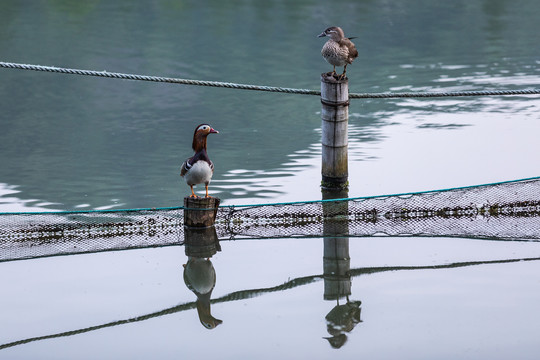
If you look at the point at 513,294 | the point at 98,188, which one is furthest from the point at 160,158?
the point at 513,294

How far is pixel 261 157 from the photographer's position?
46.9 ft

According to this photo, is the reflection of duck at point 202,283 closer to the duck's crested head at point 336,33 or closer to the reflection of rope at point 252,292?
the reflection of rope at point 252,292

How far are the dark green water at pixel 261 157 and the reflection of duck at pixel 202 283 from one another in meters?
0.09

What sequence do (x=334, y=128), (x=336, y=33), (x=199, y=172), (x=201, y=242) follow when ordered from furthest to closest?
(x=336, y=33), (x=334, y=128), (x=199, y=172), (x=201, y=242)

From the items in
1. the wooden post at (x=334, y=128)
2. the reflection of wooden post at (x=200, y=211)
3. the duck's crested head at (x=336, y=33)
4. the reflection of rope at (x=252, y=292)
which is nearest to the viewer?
the reflection of rope at (x=252, y=292)

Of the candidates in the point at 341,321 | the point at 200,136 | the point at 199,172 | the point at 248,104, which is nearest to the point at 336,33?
the point at 200,136

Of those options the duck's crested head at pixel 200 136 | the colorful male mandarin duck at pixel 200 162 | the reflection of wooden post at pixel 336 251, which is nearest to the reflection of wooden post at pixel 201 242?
the colorful male mandarin duck at pixel 200 162

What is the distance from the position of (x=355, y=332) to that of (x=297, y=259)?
1985mm

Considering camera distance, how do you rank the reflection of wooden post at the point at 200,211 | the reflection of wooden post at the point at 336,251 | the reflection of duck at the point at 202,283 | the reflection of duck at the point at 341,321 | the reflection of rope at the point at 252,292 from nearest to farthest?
the reflection of duck at the point at 341,321
the reflection of rope at the point at 252,292
the reflection of duck at the point at 202,283
the reflection of wooden post at the point at 336,251
the reflection of wooden post at the point at 200,211

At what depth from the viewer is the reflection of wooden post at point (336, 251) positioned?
8.62 m

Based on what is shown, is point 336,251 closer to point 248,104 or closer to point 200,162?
point 200,162

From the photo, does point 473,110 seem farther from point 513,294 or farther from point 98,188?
point 513,294

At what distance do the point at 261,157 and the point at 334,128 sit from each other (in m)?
3.10

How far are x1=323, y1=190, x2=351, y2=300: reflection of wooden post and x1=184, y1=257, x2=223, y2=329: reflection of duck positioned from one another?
1015 mm
